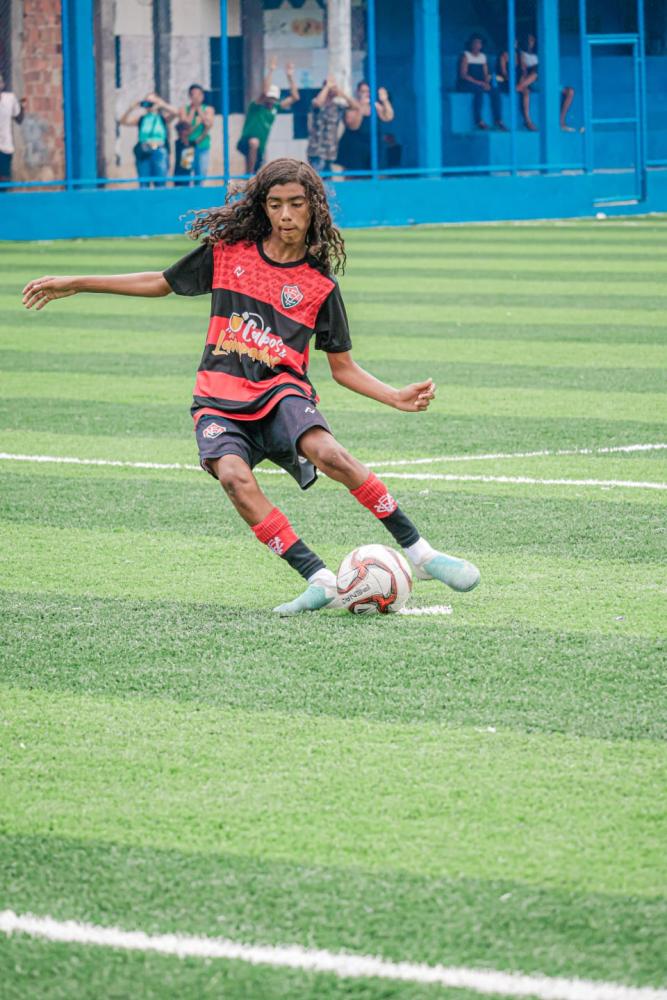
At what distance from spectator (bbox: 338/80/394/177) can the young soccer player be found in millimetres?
21996

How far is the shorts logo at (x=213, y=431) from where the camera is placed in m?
5.82

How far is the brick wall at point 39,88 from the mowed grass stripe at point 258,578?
18652 mm

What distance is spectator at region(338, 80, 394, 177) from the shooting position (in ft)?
90.5

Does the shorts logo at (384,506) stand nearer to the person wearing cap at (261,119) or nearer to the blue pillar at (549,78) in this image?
the person wearing cap at (261,119)

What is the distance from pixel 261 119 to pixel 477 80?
424cm

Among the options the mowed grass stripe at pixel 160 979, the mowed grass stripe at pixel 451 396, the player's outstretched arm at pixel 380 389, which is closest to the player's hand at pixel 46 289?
the player's outstretched arm at pixel 380 389

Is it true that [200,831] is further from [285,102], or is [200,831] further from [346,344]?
[285,102]

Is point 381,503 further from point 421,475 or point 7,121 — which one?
point 7,121

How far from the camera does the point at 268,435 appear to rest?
Result: 5863 mm

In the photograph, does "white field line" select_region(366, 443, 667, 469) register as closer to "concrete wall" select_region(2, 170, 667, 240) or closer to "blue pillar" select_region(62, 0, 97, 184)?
"concrete wall" select_region(2, 170, 667, 240)

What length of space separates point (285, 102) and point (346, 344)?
21.9m

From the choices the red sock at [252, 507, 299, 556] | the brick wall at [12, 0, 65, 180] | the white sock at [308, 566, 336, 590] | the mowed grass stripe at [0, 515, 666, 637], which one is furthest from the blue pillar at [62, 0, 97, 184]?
the white sock at [308, 566, 336, 590]

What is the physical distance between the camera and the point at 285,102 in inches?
1069

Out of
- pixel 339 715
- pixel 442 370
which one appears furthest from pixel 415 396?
pixel 442 370
